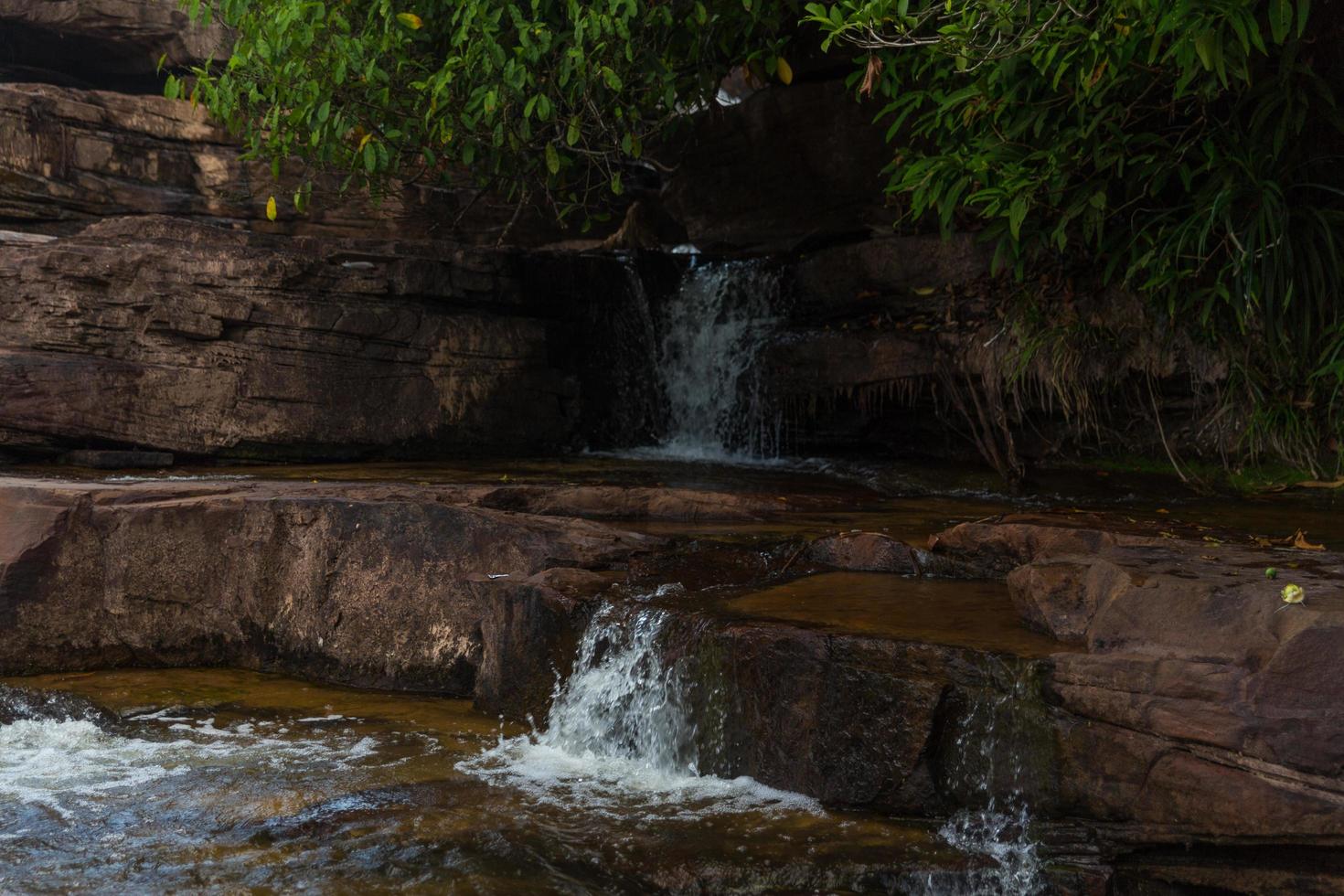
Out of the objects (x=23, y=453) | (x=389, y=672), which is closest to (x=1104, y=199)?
(x=389, y=672)

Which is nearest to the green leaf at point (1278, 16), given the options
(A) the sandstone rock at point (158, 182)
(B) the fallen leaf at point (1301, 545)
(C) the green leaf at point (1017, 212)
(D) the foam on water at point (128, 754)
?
(C) the green leaf at point (1017, 212)

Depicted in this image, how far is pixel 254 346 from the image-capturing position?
854 cm

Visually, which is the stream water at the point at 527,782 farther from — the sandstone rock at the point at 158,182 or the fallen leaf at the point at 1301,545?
the sandstone rock at the point at 158,182

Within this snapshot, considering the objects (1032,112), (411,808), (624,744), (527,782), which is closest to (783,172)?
(1032,112)

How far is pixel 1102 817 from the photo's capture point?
11.9 ft

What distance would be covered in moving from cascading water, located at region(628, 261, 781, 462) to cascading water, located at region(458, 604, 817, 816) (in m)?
4.79

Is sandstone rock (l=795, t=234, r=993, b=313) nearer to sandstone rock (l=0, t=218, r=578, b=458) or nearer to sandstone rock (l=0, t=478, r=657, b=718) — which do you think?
sandstone rock (l=0, t=218, r=578, b=458)

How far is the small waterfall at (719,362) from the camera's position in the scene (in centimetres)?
959

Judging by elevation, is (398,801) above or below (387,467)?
below

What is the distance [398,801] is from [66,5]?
9.99m

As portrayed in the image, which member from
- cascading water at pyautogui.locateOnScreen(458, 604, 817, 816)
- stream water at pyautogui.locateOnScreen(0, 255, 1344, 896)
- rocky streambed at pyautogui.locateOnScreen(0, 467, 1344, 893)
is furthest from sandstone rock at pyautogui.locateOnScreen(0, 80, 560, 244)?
cascading water at pyautogui.locateOnScreen(458, 604, 817, 816)

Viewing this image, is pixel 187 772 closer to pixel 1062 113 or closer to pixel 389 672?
pixel 389 672

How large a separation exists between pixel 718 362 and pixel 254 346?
360 centimetres

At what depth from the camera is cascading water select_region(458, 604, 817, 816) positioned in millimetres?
4156
